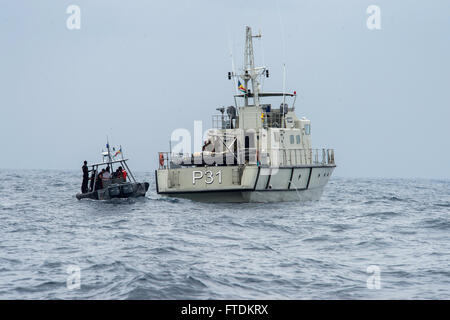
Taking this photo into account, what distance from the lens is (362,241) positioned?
52.6ft

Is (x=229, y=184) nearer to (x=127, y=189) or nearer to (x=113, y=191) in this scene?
(x=127, y=189)

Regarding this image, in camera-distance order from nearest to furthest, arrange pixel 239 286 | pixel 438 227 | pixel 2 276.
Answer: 1. pixel 239 286
2. pixel 2 276
3. pixel 438 227

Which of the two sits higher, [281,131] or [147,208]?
[281,131]

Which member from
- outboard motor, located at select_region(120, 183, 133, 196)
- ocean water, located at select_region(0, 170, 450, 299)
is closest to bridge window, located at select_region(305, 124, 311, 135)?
ocean water, located at select_region(0, 170, 450, 299)

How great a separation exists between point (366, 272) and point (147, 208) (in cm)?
1375

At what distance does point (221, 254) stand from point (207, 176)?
11.6 m

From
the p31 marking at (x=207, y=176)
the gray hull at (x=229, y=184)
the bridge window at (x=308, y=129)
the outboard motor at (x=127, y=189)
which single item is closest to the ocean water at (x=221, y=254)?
the gray hull at (x=229, y=184)

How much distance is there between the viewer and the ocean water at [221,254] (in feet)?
34.0

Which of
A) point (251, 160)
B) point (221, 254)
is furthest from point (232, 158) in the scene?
point (221, 254)

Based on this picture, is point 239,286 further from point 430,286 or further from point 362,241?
point 362,241

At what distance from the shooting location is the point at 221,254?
1379 centimetres

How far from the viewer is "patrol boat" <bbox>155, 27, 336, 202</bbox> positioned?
25203 millimetres
